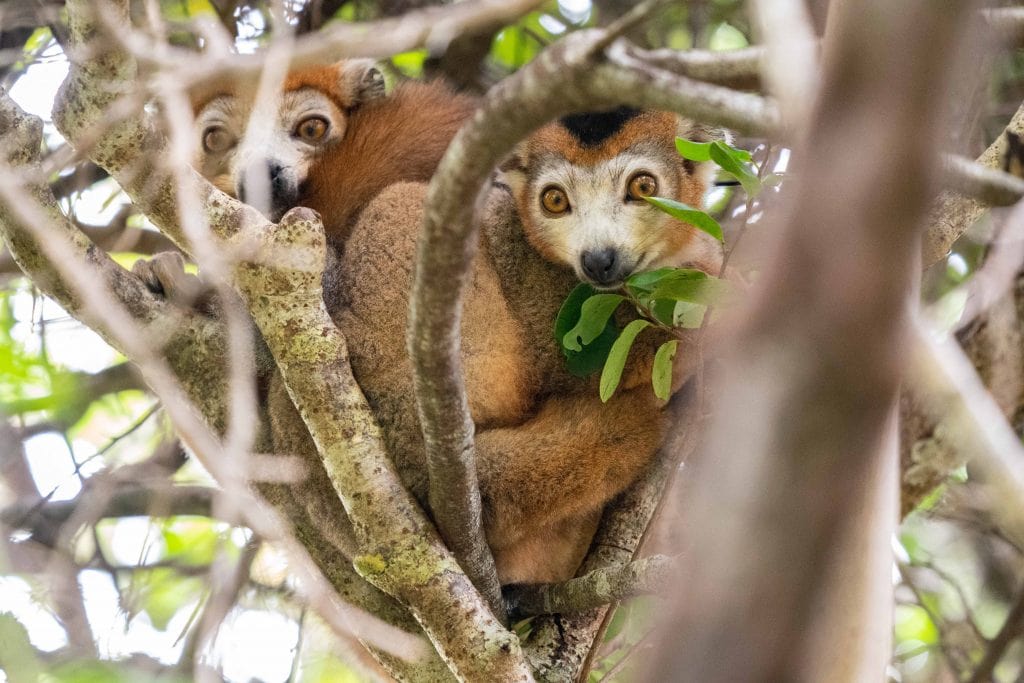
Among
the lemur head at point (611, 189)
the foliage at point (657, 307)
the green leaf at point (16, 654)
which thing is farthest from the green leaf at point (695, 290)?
the green leaf at point (16, 654)

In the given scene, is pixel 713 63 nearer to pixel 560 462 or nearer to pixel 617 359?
pixel 617 359

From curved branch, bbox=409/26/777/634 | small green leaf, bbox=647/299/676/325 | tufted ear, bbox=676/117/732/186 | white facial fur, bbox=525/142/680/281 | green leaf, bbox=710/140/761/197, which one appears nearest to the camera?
curved branch, bbox=409/26/777/634

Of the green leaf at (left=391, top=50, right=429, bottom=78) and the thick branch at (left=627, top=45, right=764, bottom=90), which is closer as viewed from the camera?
the thick branch at (left=627, top=45, right=764, bottom=90)

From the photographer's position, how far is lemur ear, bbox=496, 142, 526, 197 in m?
5.16

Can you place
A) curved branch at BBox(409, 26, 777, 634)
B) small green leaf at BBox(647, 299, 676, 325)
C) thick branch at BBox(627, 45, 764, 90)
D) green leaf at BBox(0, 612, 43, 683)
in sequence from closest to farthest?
curved branch at BBox(409, 26, 777, 634) → thick branch at BBox(627, 45, 764, 90) → green leaf at BBox(0, 612, 43, 683) → small green leaf at BBox(647, 299, 676, 325)

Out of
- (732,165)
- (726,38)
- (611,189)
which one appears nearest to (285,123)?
(611,189)

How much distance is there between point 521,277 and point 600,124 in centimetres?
93

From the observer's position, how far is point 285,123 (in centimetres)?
565

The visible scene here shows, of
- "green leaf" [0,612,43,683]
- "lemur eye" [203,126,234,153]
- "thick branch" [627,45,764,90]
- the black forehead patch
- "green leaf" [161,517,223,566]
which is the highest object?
"thick branch" [627,45,764,90]

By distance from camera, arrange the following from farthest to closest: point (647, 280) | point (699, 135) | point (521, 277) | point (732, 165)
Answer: point (699, 135), point (521, 277), point (647, 280), point (732, 165)

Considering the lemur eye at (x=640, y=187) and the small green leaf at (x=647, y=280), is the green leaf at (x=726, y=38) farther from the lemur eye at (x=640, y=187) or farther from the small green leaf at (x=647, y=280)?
the small green leaf at (x=647, y=280)

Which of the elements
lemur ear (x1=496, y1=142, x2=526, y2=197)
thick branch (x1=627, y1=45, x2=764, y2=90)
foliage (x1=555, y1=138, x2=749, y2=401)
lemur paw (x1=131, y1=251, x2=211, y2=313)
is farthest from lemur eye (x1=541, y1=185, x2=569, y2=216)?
thick branch (x1=627, y1=45, x2=764, y2=90)

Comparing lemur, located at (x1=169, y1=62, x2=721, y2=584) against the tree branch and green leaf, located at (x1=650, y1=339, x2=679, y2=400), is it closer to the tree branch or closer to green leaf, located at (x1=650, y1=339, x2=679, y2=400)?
the tree branch

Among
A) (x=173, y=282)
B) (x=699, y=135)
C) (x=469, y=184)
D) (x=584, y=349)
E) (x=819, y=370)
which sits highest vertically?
(x=819, y=370)
